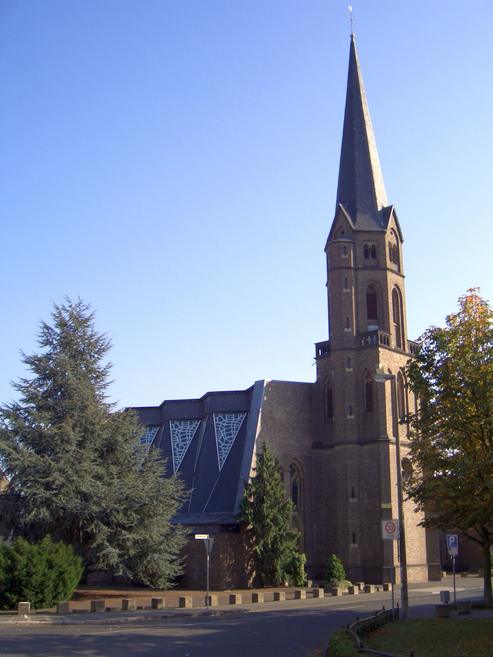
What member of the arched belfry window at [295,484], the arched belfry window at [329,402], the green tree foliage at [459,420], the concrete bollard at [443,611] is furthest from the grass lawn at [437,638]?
the arched belfry window at [329,402]

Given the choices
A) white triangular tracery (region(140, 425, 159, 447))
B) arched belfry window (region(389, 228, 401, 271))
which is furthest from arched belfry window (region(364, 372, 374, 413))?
white triangular tracery (region(140, 425, 159, 447))

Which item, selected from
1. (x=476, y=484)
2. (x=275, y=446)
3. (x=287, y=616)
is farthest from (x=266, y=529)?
(x=476, y=484)

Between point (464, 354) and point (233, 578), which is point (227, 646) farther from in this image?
point (233, 578)

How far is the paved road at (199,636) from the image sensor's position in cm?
1930

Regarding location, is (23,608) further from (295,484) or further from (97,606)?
(295,484)

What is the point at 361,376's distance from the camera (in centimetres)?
5541

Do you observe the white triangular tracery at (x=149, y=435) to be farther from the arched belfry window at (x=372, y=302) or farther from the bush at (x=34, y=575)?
the bush at (x=34, y=575)

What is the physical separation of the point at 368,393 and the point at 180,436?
13715 mm

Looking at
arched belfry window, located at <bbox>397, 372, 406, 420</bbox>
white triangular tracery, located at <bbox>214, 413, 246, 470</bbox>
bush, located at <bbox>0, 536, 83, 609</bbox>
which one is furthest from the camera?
arched belfry window, located at <bbox>397, 372, 406, 420</bbox>

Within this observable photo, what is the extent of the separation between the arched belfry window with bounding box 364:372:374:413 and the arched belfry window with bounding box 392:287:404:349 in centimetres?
414

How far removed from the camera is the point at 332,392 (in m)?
56.5

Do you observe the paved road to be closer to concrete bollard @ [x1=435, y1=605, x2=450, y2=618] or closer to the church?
concrete bollard @ [x1=435, y1=605, x2=450, y2=618]

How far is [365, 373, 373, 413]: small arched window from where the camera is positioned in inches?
2153

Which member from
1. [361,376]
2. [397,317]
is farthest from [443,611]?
[397,317]
